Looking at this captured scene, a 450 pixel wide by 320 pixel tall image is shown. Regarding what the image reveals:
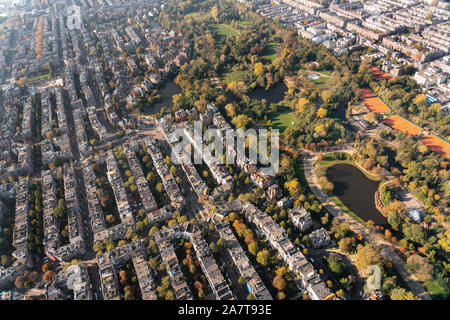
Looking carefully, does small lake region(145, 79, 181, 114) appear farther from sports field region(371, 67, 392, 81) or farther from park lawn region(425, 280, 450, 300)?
park lawn region(425, 280, 450, 300)

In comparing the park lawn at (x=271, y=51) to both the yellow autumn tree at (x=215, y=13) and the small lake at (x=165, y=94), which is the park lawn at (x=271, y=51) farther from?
the yellow autumn tree at (x=215, y=13)

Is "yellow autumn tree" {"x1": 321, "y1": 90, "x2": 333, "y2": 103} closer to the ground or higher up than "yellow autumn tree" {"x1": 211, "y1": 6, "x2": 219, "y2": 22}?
closer to the ground

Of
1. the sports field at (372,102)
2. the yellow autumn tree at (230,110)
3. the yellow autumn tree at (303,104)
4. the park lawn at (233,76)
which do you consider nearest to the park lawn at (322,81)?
the sports field at (372,102)

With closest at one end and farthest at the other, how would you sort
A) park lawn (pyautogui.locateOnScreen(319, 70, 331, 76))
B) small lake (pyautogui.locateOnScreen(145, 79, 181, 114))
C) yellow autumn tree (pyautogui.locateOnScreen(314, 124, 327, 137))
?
1. yellow autumn tree (pyautogui.locateOnScreen(314, 124, 327, 137))
2. small lake (pyautogui.locateOnScreen(145, 79, 181, 114))
3. park lawn (pyautogui.locateOnScreen(319, 70, 331, 76))

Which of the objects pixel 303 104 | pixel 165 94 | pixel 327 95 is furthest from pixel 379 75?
pixel 165 94

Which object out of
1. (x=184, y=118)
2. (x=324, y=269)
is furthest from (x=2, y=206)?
(x=324, y=269)

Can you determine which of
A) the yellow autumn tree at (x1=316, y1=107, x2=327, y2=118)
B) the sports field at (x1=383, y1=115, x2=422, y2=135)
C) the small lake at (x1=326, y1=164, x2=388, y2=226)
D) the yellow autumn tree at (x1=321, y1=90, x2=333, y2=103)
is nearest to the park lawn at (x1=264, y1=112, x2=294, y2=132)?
the yellow autumn tree at (x1=316, y1=107, x2=327, y2=118)
